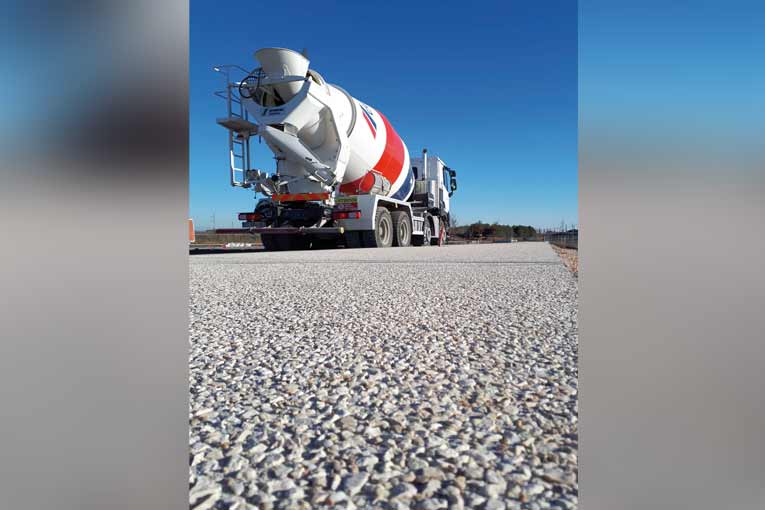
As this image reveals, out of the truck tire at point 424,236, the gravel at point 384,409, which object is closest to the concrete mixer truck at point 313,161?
the truck tire at point 424,236

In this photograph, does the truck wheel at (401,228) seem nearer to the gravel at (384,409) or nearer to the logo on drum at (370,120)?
the logo on drum at (370,120)

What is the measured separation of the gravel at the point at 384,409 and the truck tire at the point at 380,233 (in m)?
5.71

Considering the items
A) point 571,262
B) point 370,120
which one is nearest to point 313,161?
point 370,120

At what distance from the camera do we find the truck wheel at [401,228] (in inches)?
330

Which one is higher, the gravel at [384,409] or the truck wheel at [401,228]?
the truck wheel at [401,228]

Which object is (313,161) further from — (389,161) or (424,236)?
(424,236)

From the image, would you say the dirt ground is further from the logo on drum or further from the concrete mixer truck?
the logo on drum

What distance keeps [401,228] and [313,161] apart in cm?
293

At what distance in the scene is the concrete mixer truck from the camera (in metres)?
6.03
